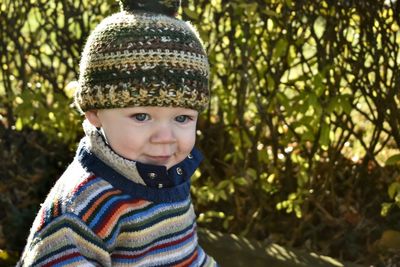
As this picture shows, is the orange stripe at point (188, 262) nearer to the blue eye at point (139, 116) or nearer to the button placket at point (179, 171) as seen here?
the button placket at point (179, 171)

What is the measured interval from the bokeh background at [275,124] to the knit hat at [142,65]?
110 centimetres

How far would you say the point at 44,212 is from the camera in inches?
114

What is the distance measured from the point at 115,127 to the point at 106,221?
28 cm

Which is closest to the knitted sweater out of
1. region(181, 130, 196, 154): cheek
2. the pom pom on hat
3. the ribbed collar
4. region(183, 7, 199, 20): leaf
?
the ribbed collar

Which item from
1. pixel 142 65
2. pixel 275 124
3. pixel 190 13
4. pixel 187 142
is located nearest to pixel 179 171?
pixel 187 142

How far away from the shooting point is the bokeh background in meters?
4.23

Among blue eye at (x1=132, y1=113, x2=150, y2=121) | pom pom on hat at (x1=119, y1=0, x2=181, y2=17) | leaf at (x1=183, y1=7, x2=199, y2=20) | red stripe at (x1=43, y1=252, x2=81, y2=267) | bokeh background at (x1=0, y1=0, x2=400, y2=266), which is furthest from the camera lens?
bokeh background at (x1=0, y1=0, x2=400, y2=266)

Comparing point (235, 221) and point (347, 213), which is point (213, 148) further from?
point (347, 213)

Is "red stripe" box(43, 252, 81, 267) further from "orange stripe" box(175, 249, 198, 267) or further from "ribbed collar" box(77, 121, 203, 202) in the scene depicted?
"orange stripe" box(175, 249, 198, 267)

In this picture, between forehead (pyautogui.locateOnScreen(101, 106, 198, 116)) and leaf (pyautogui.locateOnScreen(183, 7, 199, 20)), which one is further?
leaf (pyautogui.locateOnScreen(183, 7, 199, 20))

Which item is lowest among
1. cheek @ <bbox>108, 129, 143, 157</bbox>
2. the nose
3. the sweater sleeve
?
the sweater sleeve

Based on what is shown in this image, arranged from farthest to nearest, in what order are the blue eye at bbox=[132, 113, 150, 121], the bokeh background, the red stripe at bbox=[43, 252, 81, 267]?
the bokeh background → the blue eye at bbox=[132, 113, 150, 121] → the red stripe at bbox=[43, 252, 81, 267]

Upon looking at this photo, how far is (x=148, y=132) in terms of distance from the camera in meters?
2.87

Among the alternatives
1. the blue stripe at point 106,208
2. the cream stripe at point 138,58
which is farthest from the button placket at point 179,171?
the cream stripe at point 138,58
